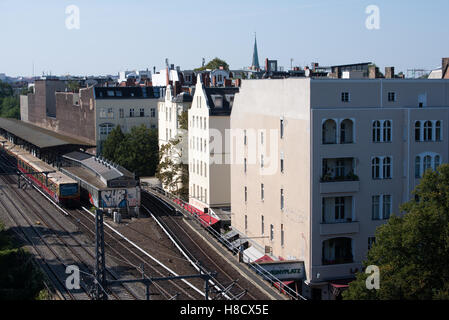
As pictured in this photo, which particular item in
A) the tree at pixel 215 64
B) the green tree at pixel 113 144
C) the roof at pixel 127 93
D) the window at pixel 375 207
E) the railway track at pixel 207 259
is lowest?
the railway track at pixel 207 259

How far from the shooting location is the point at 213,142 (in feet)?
166

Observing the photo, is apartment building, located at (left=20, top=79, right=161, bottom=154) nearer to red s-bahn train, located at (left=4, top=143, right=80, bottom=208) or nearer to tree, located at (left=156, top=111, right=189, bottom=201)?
red s-bahn train, located at (left=4, top=143, right=80, bottom=208)

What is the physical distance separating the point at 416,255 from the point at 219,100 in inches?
1100

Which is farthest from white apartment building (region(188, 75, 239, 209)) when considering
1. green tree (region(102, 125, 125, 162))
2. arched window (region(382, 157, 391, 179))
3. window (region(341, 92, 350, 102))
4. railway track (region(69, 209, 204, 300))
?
green tree (region(102, 125, 125, 162))

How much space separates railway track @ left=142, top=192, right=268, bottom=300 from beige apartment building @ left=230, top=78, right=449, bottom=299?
419 cm

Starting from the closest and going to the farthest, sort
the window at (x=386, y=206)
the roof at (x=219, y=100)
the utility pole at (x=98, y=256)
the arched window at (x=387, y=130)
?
the utility pole at (x=98, y=256)
the arched window at (x=387, y=130)
the window at (x=386, y=206)
the roof at (x=219, y=100)

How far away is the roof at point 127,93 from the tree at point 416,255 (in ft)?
187

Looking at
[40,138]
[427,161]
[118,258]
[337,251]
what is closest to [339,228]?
[337,251]

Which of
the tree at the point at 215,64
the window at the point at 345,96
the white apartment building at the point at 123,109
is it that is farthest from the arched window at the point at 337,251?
the tree at the point at 215,64

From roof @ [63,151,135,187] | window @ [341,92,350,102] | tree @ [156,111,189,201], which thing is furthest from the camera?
tree @ [156,111,189,201]

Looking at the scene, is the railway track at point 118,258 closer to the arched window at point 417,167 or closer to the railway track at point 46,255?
the railway track at point 46,255

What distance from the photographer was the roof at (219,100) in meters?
50.4

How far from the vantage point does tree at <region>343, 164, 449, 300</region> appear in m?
24.7
